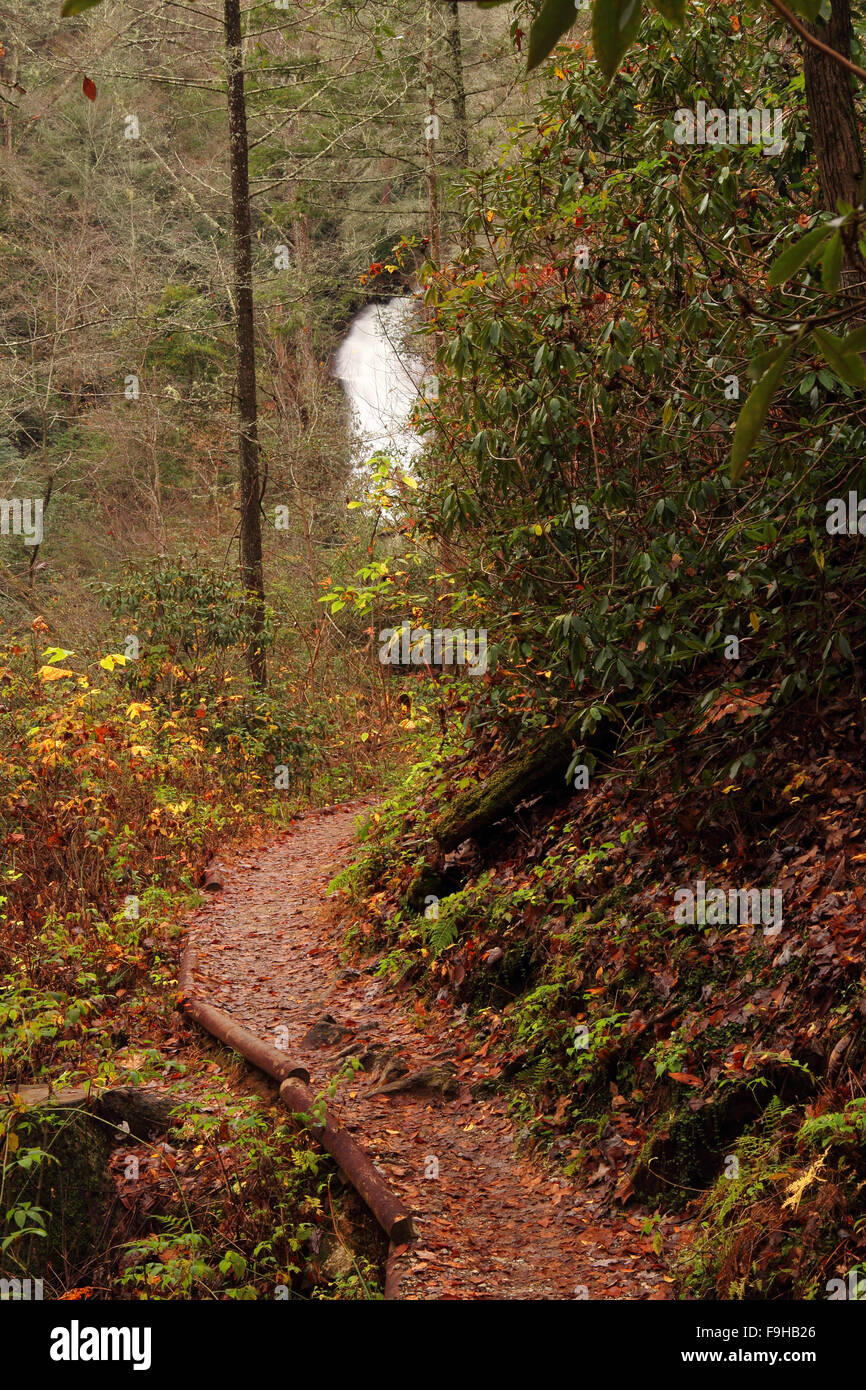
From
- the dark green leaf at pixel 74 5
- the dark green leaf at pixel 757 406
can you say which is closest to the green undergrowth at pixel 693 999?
the dark green leaf at pixel 757 406

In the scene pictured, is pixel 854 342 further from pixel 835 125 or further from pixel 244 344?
pixel 244 344

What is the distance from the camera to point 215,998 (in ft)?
23.9

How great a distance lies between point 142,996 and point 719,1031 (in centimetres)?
421

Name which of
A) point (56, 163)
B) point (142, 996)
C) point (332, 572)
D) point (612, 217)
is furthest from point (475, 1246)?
point (56, 163)

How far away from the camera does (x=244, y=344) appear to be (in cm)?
1453

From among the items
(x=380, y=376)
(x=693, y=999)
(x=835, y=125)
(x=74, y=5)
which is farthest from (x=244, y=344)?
(x=74, y=5)

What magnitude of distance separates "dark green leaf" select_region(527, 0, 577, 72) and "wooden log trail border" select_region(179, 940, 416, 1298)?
4.37m

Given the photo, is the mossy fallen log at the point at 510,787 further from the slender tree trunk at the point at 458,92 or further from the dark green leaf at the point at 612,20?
the slender tree trunk at the point at 458,92

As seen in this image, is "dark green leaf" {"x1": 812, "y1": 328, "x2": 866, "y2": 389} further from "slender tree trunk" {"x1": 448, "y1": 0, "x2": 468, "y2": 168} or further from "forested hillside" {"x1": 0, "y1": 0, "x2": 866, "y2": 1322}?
"slender tree trunk" {"x1": 448, "y1": 0, "x2": 468, "y2": 168}

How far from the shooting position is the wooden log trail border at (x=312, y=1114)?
4605mm

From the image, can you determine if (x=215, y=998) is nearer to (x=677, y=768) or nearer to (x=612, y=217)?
(x=677, y=768)

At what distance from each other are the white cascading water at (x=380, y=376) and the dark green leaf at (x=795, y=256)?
50.0 ft

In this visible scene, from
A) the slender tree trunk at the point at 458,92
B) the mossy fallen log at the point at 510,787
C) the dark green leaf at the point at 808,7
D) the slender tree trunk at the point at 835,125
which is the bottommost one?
the dark green leaf at the point at 808,7

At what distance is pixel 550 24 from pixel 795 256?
1.16ft
